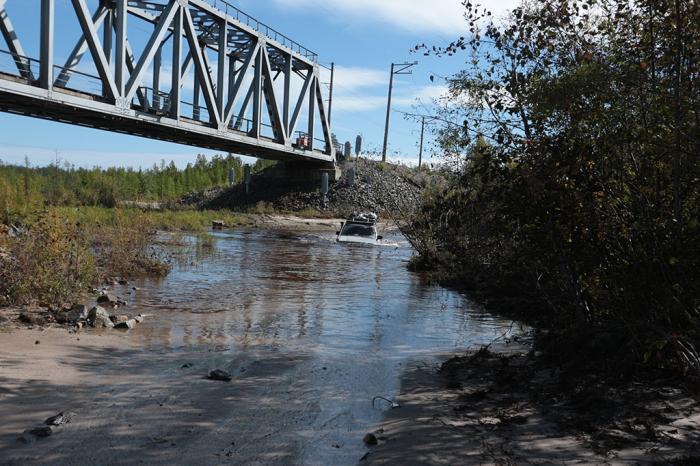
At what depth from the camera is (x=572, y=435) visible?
5.28 m

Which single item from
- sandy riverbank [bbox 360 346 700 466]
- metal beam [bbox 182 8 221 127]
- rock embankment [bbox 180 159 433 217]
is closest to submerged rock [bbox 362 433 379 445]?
sandy riverbank [bbox 360 346 700 466]

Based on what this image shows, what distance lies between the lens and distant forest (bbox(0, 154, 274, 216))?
20.2m

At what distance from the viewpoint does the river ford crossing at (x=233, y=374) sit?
536 cm

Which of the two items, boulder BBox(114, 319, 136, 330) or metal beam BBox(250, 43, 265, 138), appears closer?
boulder BBox(114, 319, 136, 330)

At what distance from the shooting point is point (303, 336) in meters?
10.2

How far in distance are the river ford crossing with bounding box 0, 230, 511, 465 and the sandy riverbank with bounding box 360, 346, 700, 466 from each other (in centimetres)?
43

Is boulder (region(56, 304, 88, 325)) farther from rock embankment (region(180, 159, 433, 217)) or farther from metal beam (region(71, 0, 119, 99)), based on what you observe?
rock embankment (region(180, 159, 433, 217))

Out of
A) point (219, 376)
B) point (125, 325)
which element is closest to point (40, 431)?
point (219, 376)

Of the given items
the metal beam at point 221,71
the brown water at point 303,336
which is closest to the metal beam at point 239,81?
the metal beam at point 221,71

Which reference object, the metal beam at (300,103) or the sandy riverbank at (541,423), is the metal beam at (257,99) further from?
the sandy riverbank at (541,423)

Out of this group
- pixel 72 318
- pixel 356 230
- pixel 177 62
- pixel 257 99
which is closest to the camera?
pixel 72 318

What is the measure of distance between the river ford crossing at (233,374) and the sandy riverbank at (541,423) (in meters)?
0.43

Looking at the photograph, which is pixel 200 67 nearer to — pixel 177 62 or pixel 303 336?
pixel 177 62

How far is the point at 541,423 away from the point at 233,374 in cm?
364
